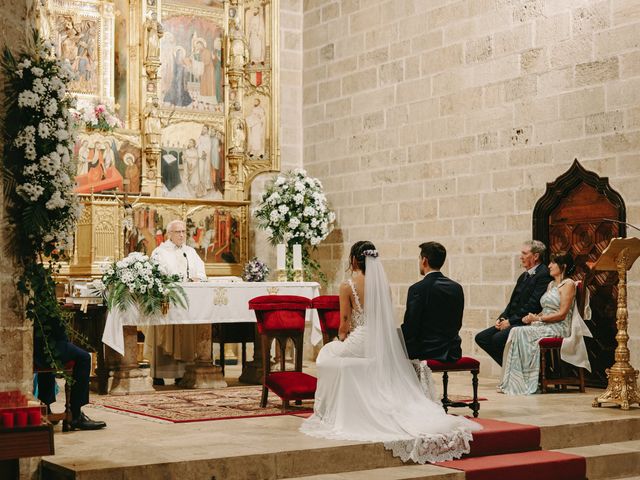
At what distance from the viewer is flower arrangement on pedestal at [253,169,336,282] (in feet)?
41.2

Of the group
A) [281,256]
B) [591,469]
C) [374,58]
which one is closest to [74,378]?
[591,469]

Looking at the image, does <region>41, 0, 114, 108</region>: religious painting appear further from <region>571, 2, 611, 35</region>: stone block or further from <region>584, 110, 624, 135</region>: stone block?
<region>584, 110, 624, 135</region>: stone block

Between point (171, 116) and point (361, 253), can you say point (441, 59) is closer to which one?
point (171, 116)

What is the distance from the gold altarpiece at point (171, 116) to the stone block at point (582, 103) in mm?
4638

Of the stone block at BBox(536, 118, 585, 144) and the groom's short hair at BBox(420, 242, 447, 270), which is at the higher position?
the stone block at BBox(536, 118, 585, 144)

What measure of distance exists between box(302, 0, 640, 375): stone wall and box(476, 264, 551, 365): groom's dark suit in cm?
82

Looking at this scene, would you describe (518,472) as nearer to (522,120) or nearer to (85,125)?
(522,120)

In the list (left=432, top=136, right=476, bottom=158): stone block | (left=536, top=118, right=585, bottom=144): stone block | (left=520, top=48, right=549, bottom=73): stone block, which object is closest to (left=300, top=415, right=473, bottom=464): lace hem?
(left=536, top=118, right=585, bottom=144): stone block

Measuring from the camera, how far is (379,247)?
42.1 ft

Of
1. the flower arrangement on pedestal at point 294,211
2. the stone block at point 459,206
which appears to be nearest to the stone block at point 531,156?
the stone block at point 459,206

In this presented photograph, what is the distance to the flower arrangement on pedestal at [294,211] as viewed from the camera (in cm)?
1257

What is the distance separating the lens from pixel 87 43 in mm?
12430

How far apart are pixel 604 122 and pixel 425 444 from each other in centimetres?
445

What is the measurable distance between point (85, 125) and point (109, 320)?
364cm
